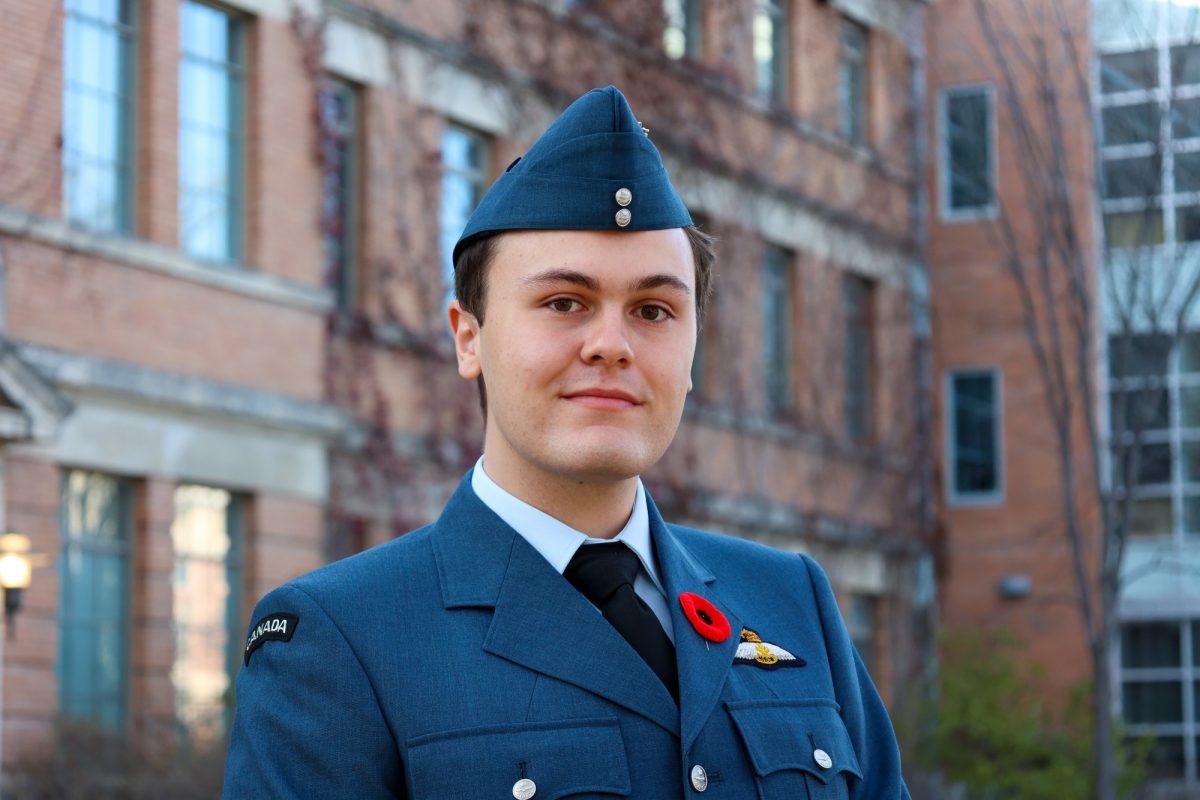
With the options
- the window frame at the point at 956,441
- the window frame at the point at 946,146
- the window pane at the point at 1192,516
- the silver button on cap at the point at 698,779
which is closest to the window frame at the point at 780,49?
the window frame at the point at 946,146

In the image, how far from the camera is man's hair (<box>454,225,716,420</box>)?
10.5ft

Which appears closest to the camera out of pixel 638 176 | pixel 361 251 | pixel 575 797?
pixel 575 797

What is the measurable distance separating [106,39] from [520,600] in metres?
12.9

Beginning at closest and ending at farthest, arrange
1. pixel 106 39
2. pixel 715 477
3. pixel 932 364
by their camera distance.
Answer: pixel 106 39
pixel 715 477
pixel 932 364

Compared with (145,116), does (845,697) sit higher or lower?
lower

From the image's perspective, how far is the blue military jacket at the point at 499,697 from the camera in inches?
114

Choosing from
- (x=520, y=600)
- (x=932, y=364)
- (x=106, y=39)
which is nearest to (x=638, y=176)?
(x=520, y=600)

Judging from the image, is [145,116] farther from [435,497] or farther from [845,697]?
[845,697]

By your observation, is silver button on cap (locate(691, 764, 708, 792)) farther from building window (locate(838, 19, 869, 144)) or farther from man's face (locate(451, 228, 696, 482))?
building window (locate(838, 19, 869, 144))

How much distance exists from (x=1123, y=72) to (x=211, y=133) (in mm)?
14459

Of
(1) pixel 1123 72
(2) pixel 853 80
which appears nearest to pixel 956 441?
(2) pixel 853 80

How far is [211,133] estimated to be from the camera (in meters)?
16.1

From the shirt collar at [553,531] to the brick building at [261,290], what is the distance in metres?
10.5

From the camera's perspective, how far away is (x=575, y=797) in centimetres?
294
